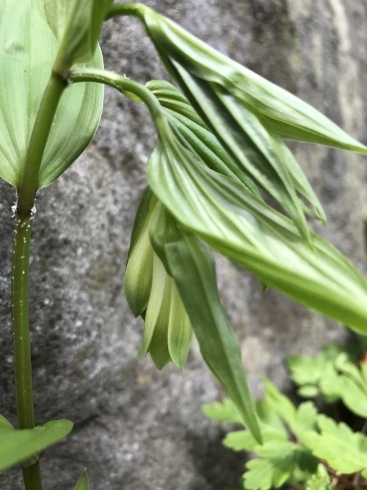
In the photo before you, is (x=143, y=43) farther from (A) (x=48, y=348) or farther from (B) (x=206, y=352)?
(B) (x=206, y=352)

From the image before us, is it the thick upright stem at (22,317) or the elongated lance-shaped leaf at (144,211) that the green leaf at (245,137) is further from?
the thick upright stem at (22,317)

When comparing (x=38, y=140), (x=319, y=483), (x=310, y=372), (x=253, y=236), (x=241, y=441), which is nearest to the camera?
(x=253, y=236)

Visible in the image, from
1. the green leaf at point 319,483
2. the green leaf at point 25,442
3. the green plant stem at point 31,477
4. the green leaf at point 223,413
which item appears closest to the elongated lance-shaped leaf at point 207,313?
the green leaf at point 25,442

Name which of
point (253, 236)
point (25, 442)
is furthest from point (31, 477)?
point (253, 236)

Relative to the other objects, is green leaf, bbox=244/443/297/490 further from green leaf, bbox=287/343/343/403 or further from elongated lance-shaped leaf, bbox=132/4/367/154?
elongated lance-shaped leaf, bbox=132/4/367/154

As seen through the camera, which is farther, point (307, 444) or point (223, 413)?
point (223, 413)

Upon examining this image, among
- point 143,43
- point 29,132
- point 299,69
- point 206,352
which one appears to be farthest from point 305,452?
point 299,69

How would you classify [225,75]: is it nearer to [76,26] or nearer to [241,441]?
[76,26]
